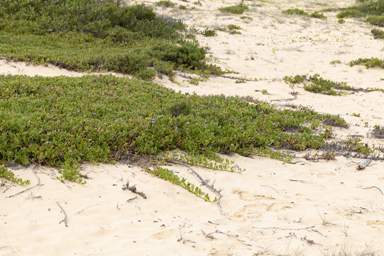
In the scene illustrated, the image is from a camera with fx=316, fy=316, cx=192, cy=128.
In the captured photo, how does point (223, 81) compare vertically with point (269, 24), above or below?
below

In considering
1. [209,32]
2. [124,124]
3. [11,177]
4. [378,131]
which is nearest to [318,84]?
[378,131]

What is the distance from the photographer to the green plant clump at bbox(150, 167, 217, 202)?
469cm

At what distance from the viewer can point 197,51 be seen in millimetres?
13516

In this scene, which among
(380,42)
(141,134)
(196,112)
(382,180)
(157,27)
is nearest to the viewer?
(382,180)

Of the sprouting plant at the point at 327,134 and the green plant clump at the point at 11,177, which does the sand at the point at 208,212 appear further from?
the sprouting plant at the point at 327,134

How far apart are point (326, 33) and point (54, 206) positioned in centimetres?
1915

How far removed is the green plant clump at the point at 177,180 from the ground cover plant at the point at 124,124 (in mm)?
626

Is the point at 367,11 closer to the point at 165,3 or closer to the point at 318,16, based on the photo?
the point at 318,16

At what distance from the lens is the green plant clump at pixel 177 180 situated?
15.4 ft

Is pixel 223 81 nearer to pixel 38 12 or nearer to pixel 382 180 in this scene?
pixel 382 180

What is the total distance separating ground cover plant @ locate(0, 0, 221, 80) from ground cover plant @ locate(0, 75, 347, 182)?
2404mm

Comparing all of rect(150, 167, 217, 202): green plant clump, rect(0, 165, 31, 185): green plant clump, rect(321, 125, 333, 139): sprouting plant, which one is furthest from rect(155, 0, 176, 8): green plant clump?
rect(0, 165, 31, 185): green plant clump

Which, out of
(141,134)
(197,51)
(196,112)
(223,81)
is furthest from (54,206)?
(197,51)

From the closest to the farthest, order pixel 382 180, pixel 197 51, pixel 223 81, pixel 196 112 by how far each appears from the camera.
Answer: pixel 382 180 → pixel 196 112 → pixel 223 81 → pixel 197 51
